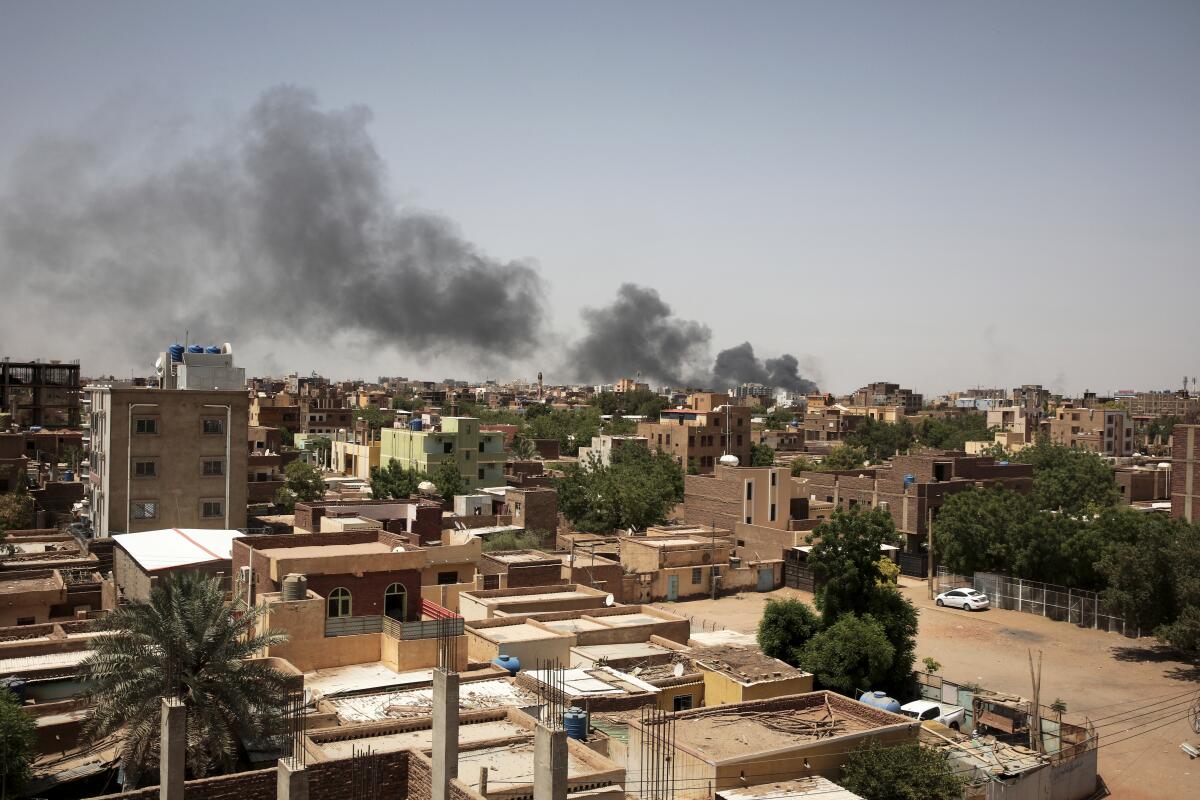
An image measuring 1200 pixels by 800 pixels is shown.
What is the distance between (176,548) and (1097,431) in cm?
8777

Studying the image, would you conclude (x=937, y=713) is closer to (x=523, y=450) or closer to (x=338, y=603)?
(x=338, y=603)

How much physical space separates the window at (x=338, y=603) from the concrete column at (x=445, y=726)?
8906 mm

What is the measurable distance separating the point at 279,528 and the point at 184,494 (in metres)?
3.87

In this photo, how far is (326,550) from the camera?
72.9 ft

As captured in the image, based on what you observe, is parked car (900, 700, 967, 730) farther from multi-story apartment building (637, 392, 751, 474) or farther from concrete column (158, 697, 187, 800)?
multi-story apartment building (637, 392, 751, 474)

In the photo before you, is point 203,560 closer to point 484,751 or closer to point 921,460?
point 484,751

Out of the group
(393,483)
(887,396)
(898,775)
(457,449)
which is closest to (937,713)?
(898,775)

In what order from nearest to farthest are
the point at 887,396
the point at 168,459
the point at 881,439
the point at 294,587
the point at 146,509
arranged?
the point at 294,587, the point at 146,509, the point at 168,459, the point at 881,439, the point at 887,396

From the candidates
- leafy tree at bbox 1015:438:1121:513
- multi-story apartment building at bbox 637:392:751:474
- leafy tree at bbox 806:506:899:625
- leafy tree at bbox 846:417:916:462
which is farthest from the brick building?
leafy tree at bbox 846:417:916:462

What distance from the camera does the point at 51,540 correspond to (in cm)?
3406

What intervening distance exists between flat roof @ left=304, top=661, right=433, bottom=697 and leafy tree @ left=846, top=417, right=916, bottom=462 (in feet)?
277

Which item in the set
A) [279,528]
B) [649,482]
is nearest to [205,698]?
[279,528]

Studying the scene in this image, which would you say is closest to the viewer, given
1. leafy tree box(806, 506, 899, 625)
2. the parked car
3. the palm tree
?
the palm tree

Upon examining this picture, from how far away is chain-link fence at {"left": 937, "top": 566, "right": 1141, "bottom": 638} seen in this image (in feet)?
109
